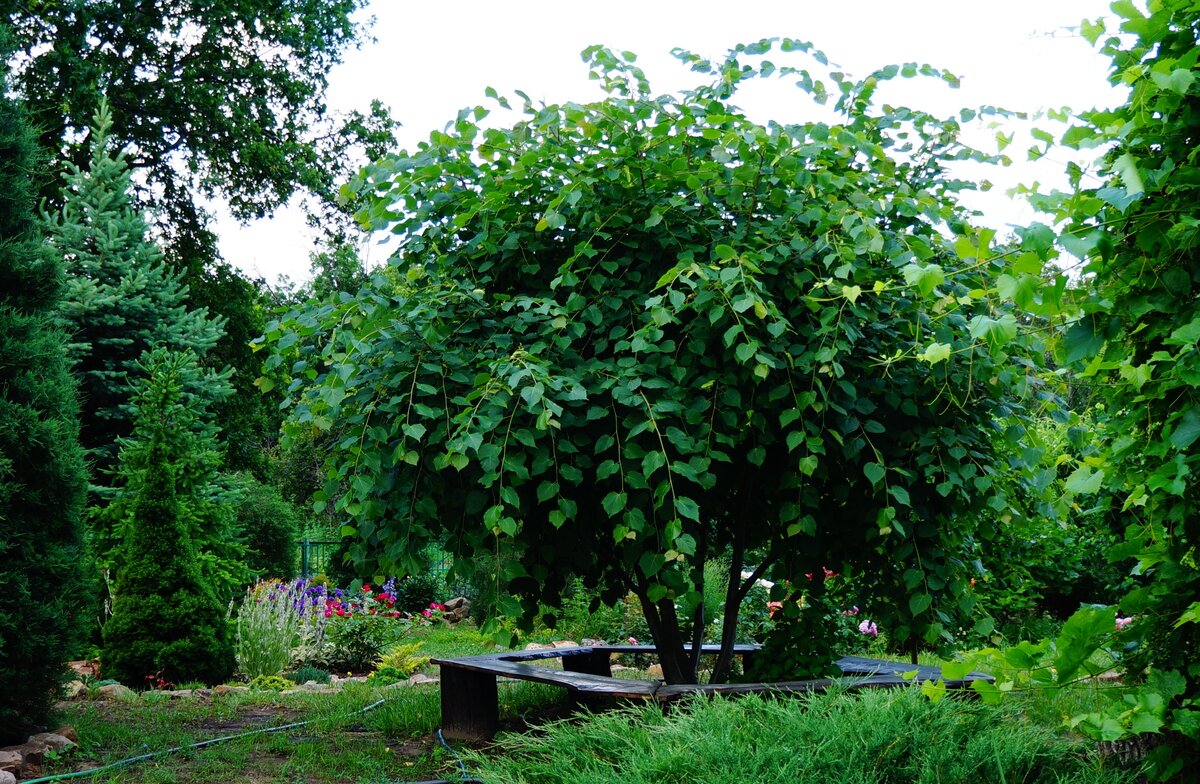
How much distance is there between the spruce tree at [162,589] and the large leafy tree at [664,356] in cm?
439

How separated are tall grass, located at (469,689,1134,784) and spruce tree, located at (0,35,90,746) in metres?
3.15

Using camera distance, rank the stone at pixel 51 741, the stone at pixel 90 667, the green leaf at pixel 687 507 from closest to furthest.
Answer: the green leaf at pixel 687 507 → the stone at pixel 51 741 → the stone at pixel 90 667

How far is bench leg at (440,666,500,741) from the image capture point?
4711 mm

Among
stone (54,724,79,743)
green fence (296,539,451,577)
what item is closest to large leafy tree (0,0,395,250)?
green fence (296,539,451,577)

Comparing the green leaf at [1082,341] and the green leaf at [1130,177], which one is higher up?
the green leaf at [1130,177]

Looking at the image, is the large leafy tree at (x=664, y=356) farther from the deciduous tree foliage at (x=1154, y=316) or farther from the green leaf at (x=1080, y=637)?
the green leaf at (x=1080, y=637)

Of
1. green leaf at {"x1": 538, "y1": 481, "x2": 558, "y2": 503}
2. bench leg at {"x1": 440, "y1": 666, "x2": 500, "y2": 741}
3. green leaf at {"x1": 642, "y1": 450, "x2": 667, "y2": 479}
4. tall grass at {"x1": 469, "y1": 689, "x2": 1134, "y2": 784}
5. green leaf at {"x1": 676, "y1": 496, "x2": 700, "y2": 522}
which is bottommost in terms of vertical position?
bench leg at {"x1": 440, "y1": 666, "x2": 500, "y2": 741}

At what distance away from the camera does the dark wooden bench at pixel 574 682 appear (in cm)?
362

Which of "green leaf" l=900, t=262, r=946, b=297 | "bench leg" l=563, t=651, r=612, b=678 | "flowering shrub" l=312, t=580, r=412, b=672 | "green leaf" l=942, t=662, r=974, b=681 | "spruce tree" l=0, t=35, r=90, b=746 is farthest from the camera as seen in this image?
"flowering shrub" l=312, t=580, r=412, b=672

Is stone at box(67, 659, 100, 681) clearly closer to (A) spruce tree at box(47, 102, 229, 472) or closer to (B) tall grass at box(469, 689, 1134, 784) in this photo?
(A) spruce tree at box(47, 102, 229, 472)

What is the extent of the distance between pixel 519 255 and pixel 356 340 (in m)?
0.88

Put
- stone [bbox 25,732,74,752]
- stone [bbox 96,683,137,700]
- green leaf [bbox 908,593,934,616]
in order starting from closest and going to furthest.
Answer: green leaf [bbox 908,593,934,616], stone [bbox 25,732,74,752], stone [bbox 96,683,137,700]

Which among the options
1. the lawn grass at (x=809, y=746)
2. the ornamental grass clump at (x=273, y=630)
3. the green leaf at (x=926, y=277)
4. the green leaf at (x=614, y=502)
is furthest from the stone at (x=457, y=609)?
the green leaf at (x=926, y=277)

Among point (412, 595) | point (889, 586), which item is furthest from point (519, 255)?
point (412, 595)
